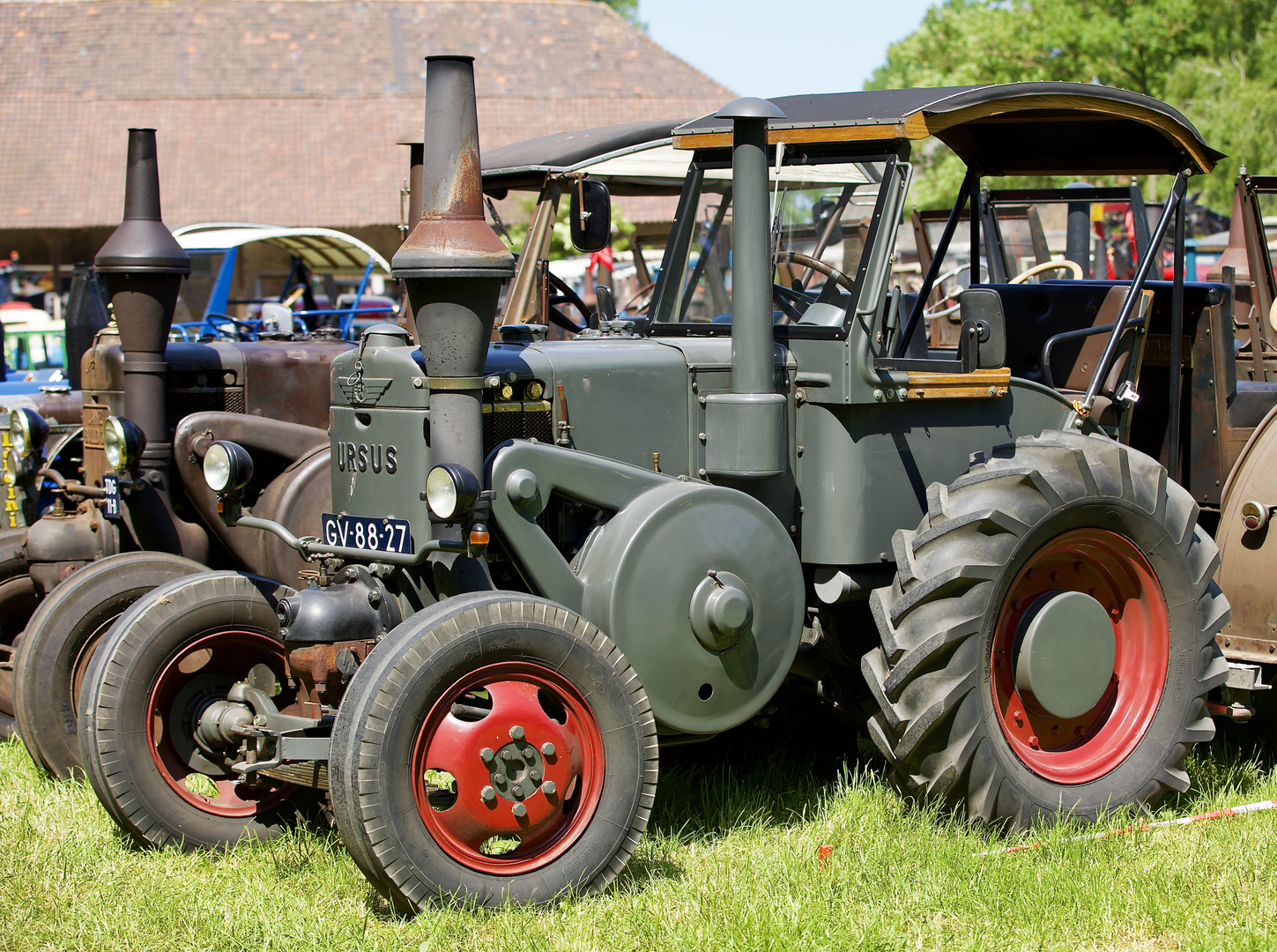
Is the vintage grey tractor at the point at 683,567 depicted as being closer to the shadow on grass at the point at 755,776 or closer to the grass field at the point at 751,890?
the grass field at the point at 751,890

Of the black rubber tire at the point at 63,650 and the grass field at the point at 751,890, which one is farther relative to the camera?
the black rubber tire at the point at 63,650

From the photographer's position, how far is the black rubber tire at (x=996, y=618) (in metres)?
4.27

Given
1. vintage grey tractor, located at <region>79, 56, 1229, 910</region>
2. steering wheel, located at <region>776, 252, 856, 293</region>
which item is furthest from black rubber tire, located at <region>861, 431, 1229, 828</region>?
steering wheel, located at <region>776, 252, 856, 293</region>

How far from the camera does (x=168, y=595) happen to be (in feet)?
15.3

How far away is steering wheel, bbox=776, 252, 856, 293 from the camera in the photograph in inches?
186

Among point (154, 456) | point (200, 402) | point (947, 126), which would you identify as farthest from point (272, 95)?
point (947, 126)

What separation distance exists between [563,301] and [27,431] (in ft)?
11.3

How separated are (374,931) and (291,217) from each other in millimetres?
26820

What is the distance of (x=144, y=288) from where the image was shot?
6426 millimetres

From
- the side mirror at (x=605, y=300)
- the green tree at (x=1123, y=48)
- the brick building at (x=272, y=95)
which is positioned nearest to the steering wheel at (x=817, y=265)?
the side mirror at (x=605, y=300)

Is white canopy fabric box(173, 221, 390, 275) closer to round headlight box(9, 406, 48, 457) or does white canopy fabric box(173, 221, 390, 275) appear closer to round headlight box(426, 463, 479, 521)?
round headlight box(9, 406, 48, 457)

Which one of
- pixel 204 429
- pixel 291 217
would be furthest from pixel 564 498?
pixel 291 217

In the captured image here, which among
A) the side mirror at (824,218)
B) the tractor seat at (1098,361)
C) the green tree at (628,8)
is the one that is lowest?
the tractor seat at (1098,361)

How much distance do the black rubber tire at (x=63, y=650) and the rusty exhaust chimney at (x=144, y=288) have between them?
3.58 feet
